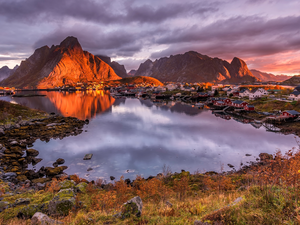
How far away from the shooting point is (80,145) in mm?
26969

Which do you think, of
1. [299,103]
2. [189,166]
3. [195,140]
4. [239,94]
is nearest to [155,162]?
[189,166]

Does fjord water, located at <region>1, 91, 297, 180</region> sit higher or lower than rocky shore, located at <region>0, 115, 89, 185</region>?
lower

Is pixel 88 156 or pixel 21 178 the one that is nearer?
pixel 21 178

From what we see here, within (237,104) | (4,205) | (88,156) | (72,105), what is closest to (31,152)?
(88,156)

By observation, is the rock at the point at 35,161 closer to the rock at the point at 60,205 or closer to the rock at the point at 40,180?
the rock at the point at 40,180

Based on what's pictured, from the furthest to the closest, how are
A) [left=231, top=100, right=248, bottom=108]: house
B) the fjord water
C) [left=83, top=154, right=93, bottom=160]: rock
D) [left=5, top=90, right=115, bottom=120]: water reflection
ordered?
[left=231, top=100, right=248, bottom=108]: house, [left=5, top=90, right=115, bottom=120]: water reflection, [left=83, top=154, right=93, bottom=160]: rock, the fjord water

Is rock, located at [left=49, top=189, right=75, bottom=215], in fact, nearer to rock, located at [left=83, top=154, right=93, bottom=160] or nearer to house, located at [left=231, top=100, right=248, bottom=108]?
rock, located at [left=83, top=154, right=93, bottom=160]

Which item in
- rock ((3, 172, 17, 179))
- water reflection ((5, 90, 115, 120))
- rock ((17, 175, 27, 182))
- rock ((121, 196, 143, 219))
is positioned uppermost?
rock ((121, 196, 143, 219))

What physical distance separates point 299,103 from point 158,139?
174ft

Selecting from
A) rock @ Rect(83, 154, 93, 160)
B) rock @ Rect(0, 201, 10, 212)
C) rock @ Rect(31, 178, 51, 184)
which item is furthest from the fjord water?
rock @ Rect(0, 201, 10, 212)

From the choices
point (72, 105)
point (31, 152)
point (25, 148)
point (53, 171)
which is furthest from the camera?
point (72, 105)

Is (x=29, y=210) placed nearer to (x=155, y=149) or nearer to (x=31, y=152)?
(x=31, y=152)

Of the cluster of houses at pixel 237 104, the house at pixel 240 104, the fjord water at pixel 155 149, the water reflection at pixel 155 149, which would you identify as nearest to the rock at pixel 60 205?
the fjord water at pixel 155 149

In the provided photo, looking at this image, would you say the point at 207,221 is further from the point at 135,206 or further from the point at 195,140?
the point at 195,140
